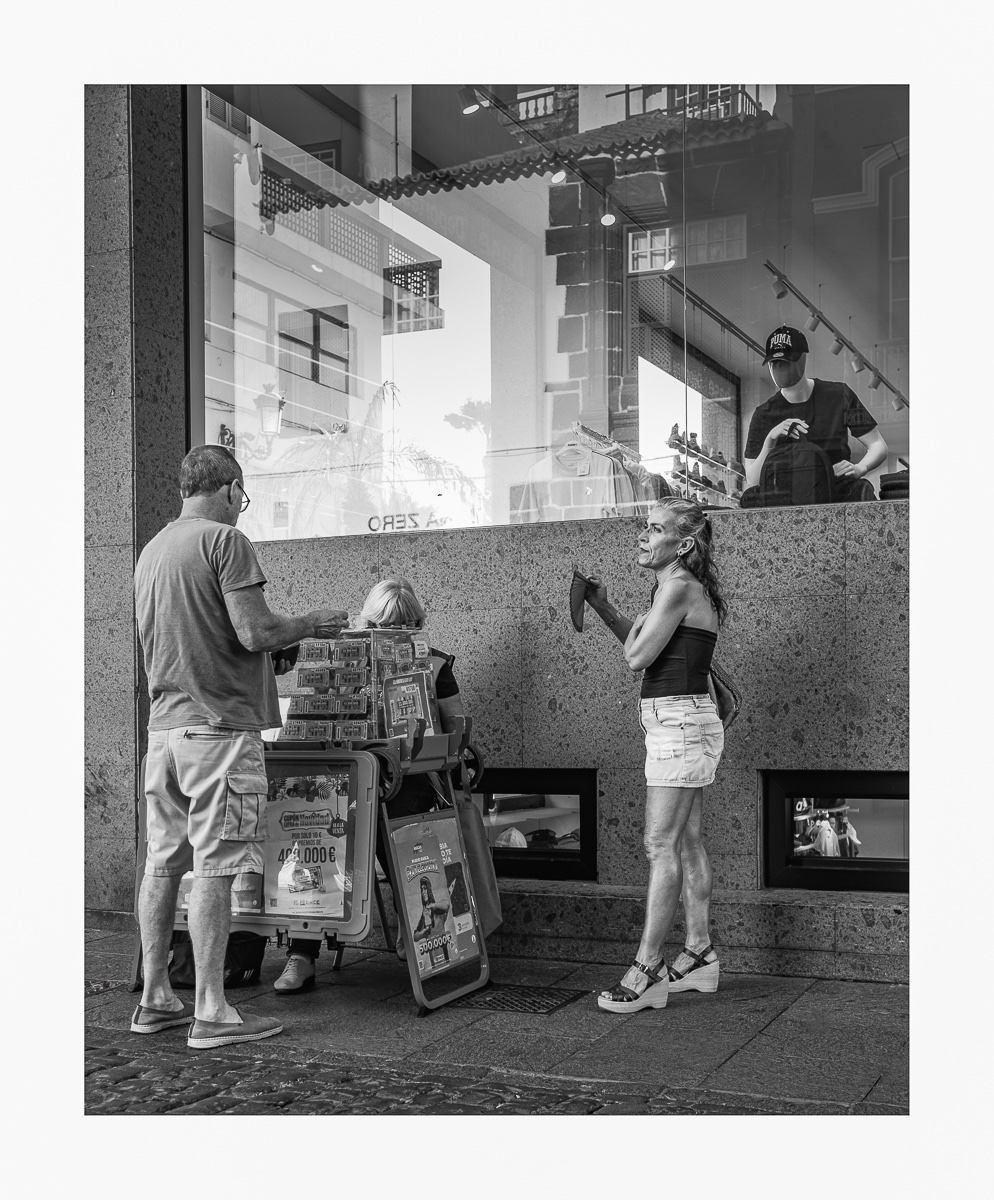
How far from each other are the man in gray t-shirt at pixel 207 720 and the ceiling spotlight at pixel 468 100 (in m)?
4.15

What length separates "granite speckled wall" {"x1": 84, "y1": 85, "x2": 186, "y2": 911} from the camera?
723 cm

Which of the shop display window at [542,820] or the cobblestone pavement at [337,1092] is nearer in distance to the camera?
the cobblestone pavement at [337,1092]

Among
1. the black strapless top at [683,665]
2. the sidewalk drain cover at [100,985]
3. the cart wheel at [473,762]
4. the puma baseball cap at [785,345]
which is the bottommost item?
the sidewalk drain cover at [100,985]

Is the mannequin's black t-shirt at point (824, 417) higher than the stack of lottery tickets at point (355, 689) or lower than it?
higher

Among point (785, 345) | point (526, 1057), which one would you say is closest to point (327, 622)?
point (526, 1057)

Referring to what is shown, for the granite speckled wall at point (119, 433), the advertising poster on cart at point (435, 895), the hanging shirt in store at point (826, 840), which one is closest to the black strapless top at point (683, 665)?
the advertising poster on cart at point (435, 895)

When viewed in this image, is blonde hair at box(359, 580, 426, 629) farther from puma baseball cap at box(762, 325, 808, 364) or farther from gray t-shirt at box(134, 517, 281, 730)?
puma baseball cap at box(762, 325, 808, 364)

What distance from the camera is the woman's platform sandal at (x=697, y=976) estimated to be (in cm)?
570

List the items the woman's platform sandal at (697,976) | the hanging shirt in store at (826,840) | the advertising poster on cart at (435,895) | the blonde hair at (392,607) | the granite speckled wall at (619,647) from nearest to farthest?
1. the advertising poster on cart at (435,895)
2. the woman's platform sandal at (697,976)
3. the blonde hair at (392,607)
4. the granite speckled wall at (619,647)
5. the hanging shirt in store at (826,840)

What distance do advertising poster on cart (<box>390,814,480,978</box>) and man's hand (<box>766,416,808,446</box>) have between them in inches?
112

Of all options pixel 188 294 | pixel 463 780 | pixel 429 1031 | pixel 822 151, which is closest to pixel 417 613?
pixel 463 780

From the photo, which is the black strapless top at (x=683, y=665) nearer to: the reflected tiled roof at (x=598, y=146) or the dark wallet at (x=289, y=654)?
the dark wallet at (x=289, y=654)

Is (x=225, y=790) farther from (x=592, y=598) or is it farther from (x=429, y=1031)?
(x=592, y=598)

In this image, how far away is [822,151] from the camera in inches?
287
